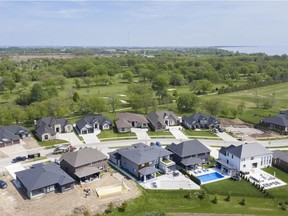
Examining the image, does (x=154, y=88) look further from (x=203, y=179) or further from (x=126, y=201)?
(x=126, y=201)

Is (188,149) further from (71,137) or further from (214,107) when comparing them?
(214,107)

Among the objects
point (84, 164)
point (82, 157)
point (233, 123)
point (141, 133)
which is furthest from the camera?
point (233, 123)

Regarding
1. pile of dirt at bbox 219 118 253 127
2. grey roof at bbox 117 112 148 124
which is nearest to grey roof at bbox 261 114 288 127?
pile of dirt at bbox 219 118 253 127

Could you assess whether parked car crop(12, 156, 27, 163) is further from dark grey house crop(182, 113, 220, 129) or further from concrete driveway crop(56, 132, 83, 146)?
dark grey house crop(182, 113, 220, 129)

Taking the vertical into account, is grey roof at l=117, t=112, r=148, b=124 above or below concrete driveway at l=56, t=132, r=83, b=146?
above

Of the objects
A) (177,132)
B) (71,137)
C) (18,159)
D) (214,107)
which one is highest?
(214,107)

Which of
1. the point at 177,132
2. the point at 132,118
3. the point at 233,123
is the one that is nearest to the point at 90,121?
the point at 132,118
